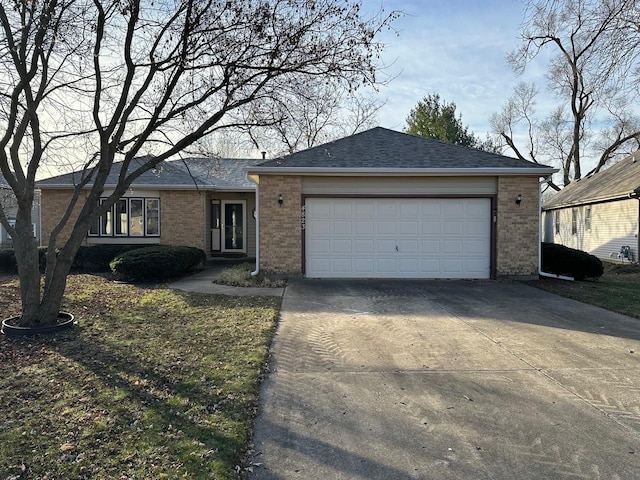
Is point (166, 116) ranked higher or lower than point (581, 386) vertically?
higher

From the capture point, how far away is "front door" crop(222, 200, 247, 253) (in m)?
18.8

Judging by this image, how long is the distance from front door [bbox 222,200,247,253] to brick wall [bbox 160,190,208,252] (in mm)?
2302

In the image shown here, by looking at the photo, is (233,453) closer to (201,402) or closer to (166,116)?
(201,402)

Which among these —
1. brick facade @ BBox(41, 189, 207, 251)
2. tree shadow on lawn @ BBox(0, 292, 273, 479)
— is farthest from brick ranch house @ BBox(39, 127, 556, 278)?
tree shadow on lawn @ BBox(0, 292, 273, 479)

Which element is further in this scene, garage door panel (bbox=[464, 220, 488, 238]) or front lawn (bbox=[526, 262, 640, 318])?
garage door panel (bbox=[464, 220, 488, 238])

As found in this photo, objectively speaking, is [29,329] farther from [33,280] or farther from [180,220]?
[180,220]

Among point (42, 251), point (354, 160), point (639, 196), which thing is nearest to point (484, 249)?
point (354, 160)

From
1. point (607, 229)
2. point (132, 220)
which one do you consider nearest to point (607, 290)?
point (607, 229)

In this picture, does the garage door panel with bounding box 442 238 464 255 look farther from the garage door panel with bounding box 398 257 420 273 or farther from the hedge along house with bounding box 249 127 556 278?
the garage door panel with bounding box 398 257 420 273

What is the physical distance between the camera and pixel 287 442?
3.39 meters

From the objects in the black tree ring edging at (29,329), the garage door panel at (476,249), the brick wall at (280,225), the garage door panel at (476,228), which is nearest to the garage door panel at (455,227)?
the garage door panel at (476,228)

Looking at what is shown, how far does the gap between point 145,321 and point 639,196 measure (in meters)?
16.5

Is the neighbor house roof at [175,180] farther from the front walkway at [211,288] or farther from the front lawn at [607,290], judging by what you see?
the front lawn at [607,290]

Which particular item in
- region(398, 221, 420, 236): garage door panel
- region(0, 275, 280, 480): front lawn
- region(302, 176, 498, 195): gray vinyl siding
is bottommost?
region(0, 275, 280, 480): front lawn
